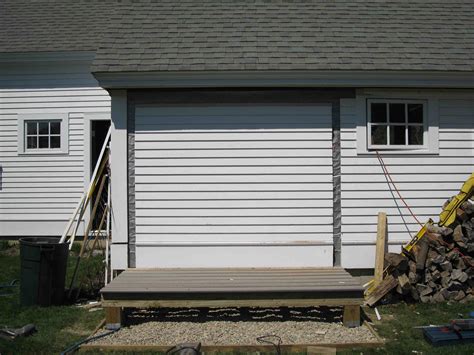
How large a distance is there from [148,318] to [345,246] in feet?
9.96

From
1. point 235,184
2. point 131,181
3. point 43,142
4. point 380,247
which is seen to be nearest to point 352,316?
point 380,247

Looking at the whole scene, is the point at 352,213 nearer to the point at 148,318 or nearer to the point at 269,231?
the point at 269,231

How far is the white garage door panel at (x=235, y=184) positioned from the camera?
699 cm

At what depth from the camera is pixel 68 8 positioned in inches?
501

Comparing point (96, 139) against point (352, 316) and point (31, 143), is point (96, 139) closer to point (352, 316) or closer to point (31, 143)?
point (31, 143)

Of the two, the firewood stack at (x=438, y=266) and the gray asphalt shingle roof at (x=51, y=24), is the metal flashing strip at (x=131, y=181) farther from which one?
the gray asphalt shingle roof at (x=51, y=24)

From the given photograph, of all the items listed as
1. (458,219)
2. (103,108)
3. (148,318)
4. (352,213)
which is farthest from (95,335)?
(103,108)

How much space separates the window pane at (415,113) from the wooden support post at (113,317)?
5.09 meters

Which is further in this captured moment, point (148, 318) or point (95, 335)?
point (148, 318)

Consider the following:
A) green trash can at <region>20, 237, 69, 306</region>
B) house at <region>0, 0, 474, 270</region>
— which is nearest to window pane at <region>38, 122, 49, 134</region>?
house at <region>0, 0, 474, 270</region>

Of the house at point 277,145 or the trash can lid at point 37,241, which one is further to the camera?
the house at point 277,145

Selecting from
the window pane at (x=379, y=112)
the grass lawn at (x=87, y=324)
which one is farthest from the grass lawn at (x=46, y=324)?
the window pane at (x=379, y=112)

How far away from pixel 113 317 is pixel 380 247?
377 cm

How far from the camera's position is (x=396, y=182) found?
7133mm
